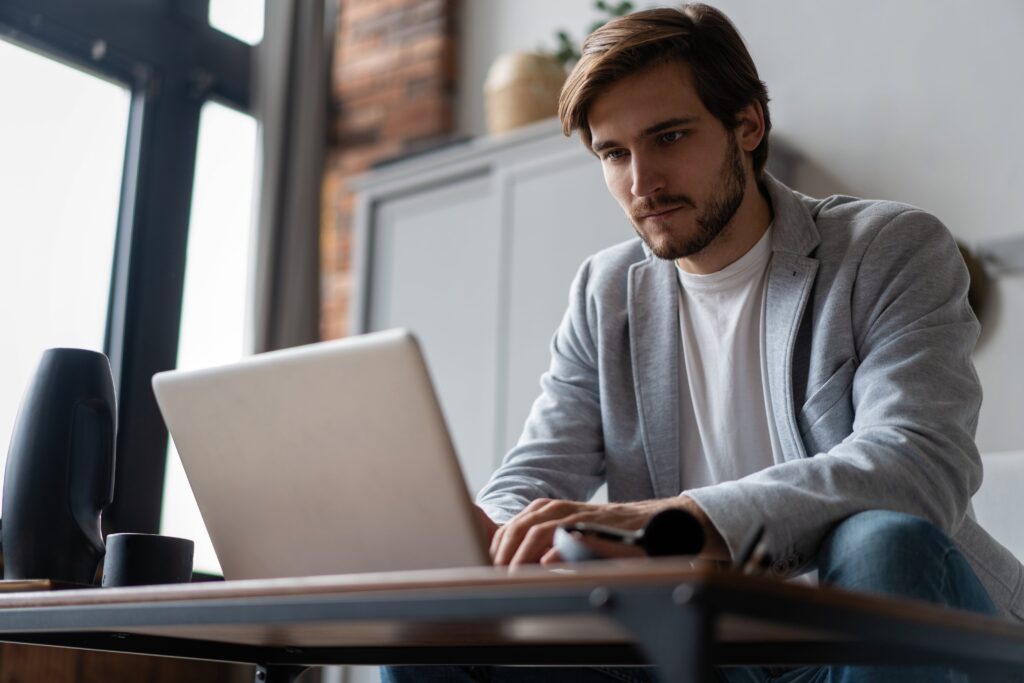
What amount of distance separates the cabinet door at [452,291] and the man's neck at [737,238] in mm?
1300

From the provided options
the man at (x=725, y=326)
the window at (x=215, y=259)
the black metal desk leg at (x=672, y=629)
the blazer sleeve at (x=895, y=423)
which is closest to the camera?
the black metal desk leg at (x=672, y=629)

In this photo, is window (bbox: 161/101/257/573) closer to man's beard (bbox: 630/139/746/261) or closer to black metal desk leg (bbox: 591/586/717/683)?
man's beard (bbox: 630/139/746/261)

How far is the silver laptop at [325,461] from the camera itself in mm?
892

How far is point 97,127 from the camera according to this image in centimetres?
320

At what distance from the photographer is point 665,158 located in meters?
1.58

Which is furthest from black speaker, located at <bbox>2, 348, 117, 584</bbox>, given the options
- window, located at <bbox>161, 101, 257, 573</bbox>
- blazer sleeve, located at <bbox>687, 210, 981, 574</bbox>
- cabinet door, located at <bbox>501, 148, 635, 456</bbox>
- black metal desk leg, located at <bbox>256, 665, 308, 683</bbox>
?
window, located at <bbox>161, 101, 257, 573</bbox>

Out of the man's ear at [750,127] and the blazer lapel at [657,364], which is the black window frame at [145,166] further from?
the man's ear at [750,127]

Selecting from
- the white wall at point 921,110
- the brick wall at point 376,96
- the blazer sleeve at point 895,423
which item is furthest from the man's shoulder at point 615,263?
the brick wall at point 376,96

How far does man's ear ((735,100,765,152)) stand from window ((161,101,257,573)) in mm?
1905

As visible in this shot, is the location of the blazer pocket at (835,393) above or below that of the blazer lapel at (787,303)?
below

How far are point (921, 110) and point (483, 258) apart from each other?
1130 mm

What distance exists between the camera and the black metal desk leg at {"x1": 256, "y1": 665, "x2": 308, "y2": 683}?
55.1 inches

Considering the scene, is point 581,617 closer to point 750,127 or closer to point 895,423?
point 895,423

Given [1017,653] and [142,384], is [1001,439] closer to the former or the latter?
[1017,653]
